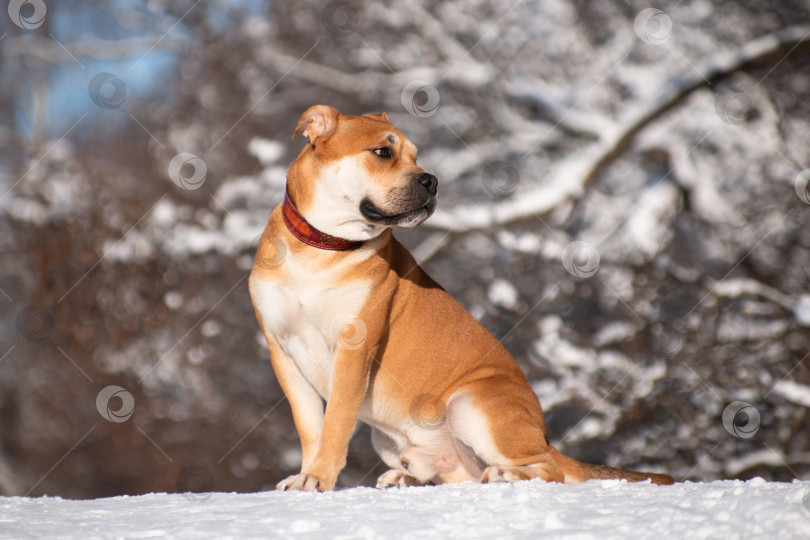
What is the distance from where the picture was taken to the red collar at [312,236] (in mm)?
3189

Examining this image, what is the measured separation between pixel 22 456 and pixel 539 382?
5.37 meters

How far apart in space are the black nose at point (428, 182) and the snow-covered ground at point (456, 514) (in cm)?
132

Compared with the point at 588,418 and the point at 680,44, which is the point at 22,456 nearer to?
the point at 588,418

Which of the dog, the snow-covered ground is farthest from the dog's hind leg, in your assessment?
the snow-covered ground

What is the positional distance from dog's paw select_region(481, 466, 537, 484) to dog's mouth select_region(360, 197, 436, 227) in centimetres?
116

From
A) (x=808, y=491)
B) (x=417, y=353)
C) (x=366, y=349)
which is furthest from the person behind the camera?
(x=417, y=353)

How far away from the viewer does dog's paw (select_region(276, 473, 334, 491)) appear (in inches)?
113

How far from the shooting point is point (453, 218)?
6121 millimetres

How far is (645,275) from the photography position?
5926 millimetres

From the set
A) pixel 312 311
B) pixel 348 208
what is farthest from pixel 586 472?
pixel 348 208

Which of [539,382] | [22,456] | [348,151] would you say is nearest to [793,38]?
[539,382]

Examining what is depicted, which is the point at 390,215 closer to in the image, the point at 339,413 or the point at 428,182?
the point at 428,182

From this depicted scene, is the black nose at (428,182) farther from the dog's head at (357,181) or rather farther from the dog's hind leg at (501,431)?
the dog's hind leg at (501,431)

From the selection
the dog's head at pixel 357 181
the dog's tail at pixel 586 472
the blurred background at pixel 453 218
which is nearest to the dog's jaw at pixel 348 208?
the dog's head at pixel 357 181
